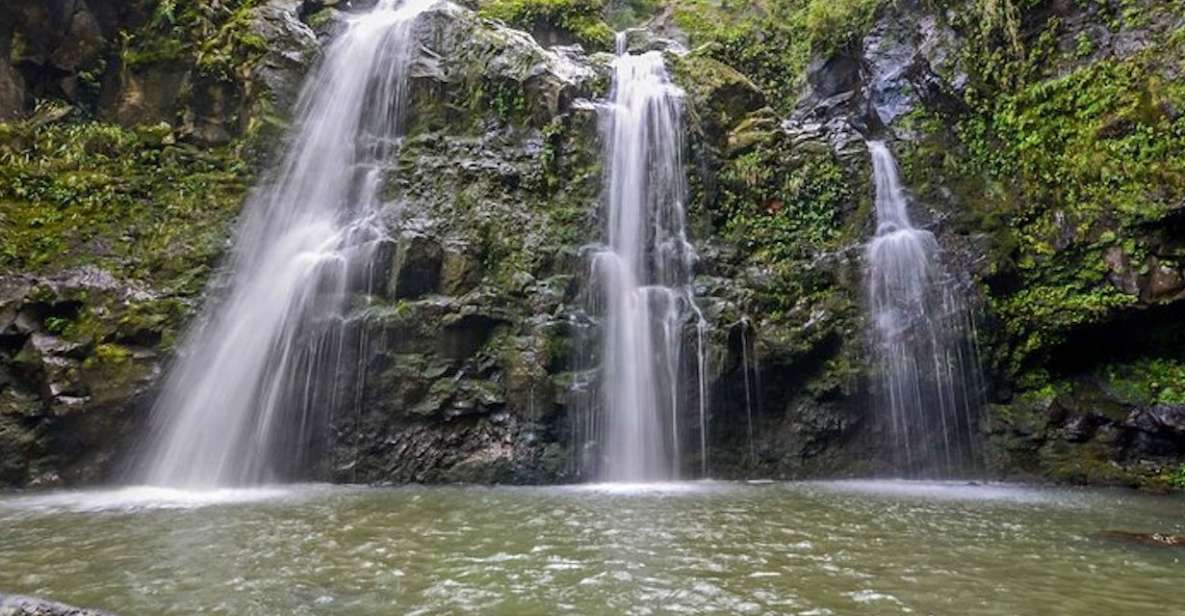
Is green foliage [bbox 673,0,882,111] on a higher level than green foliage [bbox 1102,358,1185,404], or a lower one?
higher

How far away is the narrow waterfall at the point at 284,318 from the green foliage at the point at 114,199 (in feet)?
2.45

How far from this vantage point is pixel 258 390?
11.1 metres

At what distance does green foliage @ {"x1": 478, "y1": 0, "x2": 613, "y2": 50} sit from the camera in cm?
2048

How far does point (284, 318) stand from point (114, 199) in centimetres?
438

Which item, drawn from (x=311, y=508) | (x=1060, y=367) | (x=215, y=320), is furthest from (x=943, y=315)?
(x=215, y=320)

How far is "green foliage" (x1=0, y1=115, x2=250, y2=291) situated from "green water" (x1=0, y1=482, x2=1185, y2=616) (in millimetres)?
4477

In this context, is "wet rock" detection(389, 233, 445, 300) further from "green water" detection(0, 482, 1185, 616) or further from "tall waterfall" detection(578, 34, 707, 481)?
"green water" detection(0, 482, 1185, 616)

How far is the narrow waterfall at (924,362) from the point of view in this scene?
11922 mm

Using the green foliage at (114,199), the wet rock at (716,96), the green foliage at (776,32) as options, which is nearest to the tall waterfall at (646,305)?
the wet rock at (716,96)

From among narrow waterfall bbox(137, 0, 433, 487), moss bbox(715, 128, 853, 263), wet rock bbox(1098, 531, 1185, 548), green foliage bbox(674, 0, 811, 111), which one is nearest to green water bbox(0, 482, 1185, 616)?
wet rock bbox(1098, 531, 1185, 548)

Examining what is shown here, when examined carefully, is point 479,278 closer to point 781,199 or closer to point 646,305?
point 646,305

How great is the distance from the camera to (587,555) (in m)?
5.79

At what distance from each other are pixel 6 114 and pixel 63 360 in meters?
6.32

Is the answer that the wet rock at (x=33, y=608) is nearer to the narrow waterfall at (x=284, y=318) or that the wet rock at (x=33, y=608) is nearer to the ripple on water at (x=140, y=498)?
the ripple on water at (x=140, y=498)
